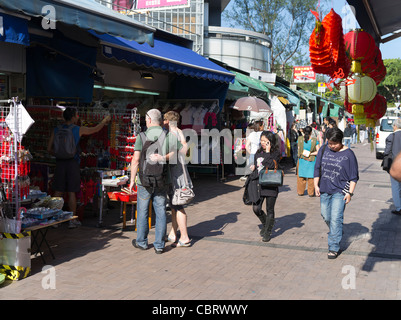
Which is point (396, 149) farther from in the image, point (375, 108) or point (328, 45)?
point (328, 45)

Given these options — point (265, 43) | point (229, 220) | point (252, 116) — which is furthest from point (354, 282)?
point (265, 43)

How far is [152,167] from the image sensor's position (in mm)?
6039

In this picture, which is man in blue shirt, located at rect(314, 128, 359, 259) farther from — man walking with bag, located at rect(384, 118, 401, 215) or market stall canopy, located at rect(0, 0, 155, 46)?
man walking with bag, located at rect(384, 118, 401, 215)

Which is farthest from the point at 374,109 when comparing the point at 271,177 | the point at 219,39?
the point at 219,39

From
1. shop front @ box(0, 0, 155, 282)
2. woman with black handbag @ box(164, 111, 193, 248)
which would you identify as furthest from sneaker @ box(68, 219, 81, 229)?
woman with black handbag @ box(164, 111, 193, 248)

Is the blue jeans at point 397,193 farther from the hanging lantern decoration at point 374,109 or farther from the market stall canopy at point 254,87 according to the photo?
the market stall canopy at point 254,87

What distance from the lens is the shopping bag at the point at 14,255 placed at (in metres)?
5.05

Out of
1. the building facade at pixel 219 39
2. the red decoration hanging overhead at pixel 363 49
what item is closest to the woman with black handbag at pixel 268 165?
the red decoration hanging overhead at pixel 363 49

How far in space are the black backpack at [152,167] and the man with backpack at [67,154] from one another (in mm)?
1561

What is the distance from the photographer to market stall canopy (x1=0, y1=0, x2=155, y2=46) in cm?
514

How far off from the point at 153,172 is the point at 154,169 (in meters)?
0.04

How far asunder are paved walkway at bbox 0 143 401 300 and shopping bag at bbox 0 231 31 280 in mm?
120

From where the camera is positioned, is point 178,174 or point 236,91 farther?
point 236,91
